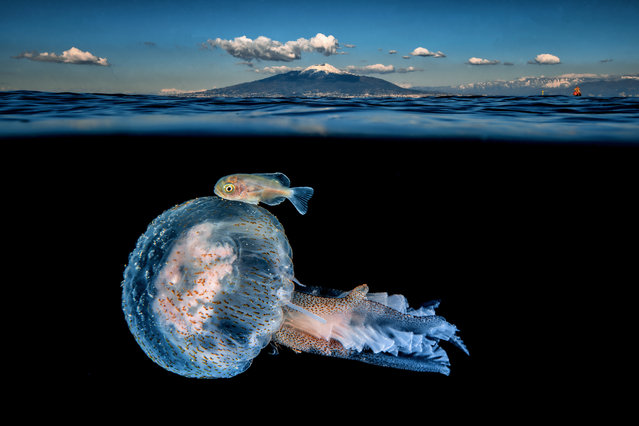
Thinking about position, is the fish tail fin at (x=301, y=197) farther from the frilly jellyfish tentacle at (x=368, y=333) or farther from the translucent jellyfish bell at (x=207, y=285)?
the frilly jellyfish tentacle at (x=368, y=333)

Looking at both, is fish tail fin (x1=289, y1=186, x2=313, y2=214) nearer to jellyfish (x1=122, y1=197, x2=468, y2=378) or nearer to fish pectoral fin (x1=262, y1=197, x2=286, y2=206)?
fish pectoral fin (x1=262, y1=197, x2=286, y2=206)

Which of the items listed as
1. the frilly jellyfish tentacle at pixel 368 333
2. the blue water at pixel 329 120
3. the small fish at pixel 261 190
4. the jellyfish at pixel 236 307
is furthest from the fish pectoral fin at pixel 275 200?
the blue water at pixel 329 120

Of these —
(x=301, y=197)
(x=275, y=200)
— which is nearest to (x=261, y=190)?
(x=275, y=200)

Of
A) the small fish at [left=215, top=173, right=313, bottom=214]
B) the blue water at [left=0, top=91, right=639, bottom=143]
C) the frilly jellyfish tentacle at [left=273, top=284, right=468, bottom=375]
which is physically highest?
the blue water at [left=0, top=91, right=639, bottom=143]

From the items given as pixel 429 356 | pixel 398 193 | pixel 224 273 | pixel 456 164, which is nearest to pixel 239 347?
pixel 224 273

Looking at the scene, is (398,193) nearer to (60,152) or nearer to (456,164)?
(456,164)

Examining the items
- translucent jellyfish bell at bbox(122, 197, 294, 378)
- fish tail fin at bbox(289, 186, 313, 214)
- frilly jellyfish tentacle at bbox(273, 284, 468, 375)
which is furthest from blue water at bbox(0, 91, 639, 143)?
translucent jellyfish bell at bbox(122, 197, 294, 378)
